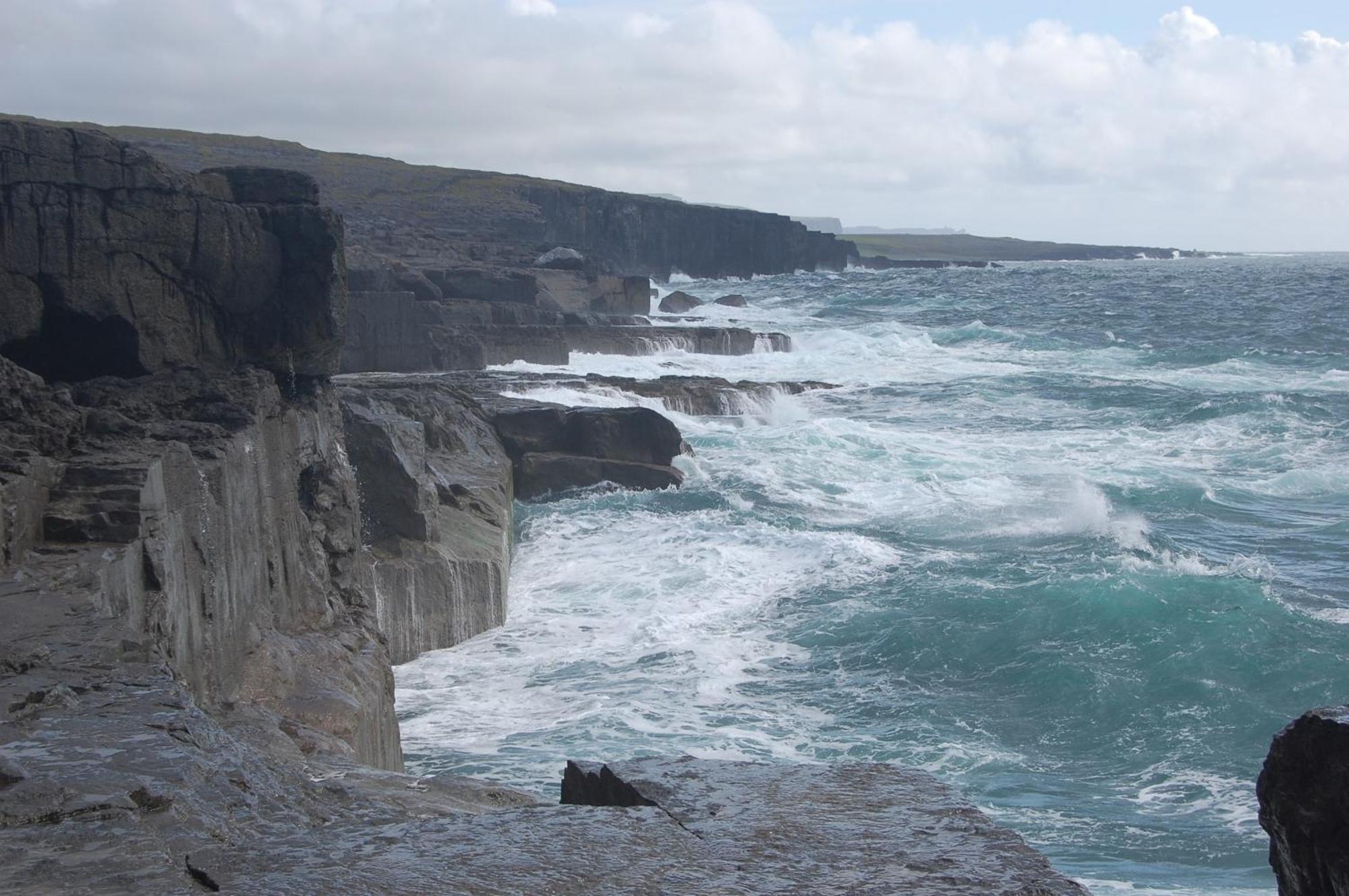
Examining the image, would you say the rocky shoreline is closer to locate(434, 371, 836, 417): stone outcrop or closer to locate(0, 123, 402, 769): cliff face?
locate(0, 123, 402, 769): cliff face

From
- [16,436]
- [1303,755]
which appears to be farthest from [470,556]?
[1303,755]

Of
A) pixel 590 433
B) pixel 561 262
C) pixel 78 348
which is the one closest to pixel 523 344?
pixel 590 433

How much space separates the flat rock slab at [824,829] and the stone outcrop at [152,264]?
5281mm

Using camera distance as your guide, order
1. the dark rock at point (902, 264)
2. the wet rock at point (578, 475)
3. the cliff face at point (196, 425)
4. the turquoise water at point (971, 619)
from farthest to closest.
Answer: the dark rock at point (902, 264), the wet rock at point (578, 475), the turquoise water at point (971, 619), the cliff face at point (196, 425)

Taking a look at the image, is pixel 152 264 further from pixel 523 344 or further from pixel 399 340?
pixel 523 344

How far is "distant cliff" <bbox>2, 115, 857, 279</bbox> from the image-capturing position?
66.4m

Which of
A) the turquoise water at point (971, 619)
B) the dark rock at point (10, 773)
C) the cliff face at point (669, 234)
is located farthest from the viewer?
the cliff face at point (669, 234)

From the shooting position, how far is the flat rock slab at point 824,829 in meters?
3.77

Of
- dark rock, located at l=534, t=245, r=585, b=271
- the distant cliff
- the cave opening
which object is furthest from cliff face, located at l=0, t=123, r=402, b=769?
the distant cliff

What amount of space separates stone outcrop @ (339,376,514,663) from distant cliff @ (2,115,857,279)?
130 feet

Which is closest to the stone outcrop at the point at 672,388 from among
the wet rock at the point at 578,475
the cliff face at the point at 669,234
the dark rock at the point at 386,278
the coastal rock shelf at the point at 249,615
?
the wet rock at the point at 578,475

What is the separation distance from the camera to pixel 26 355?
845cm

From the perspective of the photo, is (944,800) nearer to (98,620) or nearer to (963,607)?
(98,620)

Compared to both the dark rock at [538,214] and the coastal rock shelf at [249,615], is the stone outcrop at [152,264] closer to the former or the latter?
Answer: the coastal rock shelf at [249,615]
